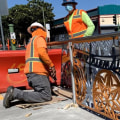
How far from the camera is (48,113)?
10.7ft

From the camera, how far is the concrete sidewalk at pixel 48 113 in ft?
9.93

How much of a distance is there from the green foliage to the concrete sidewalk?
3735 cm

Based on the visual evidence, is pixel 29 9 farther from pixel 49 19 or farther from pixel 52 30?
pixel 52 30

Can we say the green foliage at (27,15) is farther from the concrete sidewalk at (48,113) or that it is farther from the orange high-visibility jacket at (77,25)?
the concrete sidewalk at (48,113)

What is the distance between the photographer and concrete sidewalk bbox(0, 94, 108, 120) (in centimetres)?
303

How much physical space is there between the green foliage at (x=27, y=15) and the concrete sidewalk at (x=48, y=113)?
37.4m

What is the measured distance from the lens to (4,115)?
11.0 feet

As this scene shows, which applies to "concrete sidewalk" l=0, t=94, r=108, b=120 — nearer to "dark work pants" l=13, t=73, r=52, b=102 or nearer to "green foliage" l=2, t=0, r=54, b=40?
"dark work pants" l=13, t=73, r=52, b=102

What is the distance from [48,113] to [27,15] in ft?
126

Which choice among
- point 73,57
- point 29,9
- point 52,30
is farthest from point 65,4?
point 52,30

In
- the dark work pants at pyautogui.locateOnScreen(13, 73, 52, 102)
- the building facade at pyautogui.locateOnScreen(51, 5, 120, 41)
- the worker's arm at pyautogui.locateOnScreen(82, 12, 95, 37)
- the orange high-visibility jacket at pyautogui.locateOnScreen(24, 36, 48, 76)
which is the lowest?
the dark work pants at pyautogui.locateOnScreen(13, 73, 52, 102)

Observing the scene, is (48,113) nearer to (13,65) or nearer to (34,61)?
(34,61)

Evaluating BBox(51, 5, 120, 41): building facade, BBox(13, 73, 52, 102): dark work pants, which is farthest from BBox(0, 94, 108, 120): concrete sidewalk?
BBox(51, 5, 120, 41): building facade

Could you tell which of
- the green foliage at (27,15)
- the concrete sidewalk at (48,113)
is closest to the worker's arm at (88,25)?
the concrete sidewalk at (48,113)
